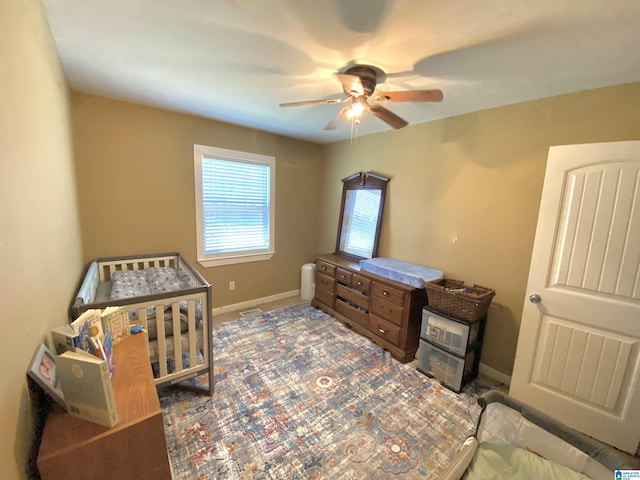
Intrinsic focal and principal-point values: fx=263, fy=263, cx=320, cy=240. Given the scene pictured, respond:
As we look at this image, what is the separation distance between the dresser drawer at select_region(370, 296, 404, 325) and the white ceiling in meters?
1.90

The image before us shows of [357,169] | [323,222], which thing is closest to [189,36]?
[357,169]

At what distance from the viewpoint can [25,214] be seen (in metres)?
0.99

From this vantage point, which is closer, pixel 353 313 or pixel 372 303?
pixel 372 303

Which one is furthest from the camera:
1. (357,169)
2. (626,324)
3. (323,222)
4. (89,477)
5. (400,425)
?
(323,222)

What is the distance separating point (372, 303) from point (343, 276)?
0.51 meters

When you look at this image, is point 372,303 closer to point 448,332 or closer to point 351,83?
point 448,332

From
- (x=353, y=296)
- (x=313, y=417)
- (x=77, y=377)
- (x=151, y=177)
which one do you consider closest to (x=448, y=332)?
(x=353, y=296)

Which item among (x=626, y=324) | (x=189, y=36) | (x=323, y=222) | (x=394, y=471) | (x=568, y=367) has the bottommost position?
(x=394, y=471)

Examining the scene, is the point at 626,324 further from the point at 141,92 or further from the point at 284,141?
the point at 141,92

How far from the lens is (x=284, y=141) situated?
3.66 metres

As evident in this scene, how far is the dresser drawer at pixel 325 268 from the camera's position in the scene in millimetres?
3336

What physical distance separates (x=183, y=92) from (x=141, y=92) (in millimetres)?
394

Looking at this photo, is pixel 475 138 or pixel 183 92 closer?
pixel 183 92

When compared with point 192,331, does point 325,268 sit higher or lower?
higher
